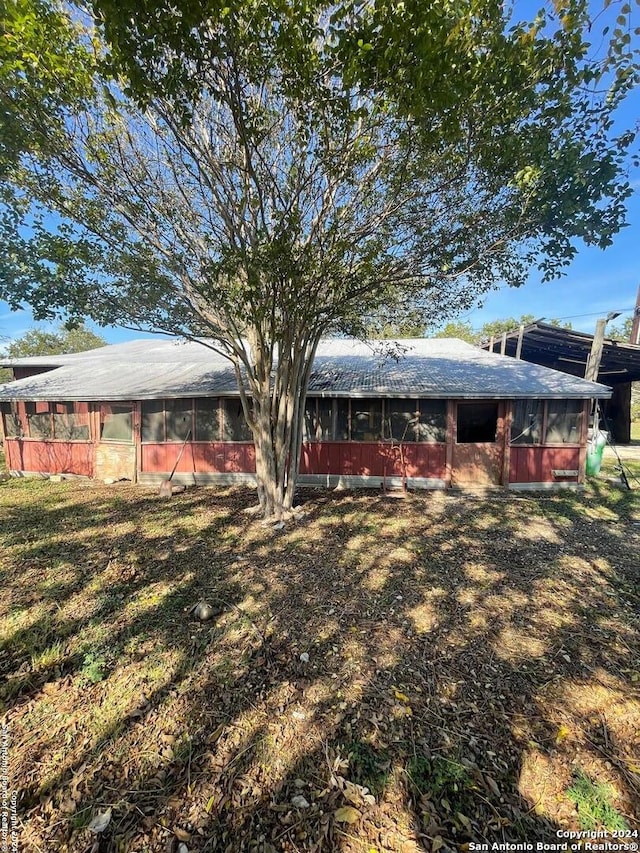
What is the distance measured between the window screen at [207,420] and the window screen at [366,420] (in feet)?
12.1

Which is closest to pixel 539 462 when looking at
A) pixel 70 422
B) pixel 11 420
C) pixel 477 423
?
pixel 477 423

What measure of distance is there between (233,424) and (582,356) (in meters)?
15.6

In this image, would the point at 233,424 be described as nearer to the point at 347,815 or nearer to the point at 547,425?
the point at 547,425

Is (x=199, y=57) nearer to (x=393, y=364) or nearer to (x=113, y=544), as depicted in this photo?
(x=113, y=544)

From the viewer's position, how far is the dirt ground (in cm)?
189

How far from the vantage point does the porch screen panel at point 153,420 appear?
9727 mm

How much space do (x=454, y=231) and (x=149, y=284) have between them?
510 centimetres

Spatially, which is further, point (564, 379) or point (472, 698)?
A: point (564, 379)

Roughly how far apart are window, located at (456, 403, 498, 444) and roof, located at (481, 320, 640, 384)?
6596 millimetres

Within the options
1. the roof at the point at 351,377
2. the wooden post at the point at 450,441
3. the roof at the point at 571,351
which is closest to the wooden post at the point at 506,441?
the roof at the point at 351,377

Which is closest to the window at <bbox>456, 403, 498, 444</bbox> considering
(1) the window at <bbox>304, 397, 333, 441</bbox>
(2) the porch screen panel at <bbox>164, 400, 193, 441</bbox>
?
(1) the window at <bbox>304, 397, 333, 441</bbox>

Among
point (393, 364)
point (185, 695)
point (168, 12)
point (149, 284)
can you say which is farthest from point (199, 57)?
point (393, 364)

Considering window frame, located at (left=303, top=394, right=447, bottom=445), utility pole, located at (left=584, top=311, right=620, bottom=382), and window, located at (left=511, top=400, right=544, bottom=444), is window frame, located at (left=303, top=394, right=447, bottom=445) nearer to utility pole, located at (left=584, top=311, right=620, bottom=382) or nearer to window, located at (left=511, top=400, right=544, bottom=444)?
window, located at (left=511, top=400, right=544, bottom=444)

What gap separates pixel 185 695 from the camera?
2.67m
